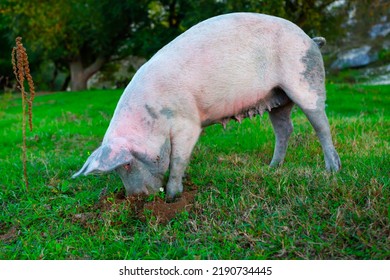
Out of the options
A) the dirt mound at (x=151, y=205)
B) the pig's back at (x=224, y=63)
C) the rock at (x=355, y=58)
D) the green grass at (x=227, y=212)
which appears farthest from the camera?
the rock at (x=355, y=58)

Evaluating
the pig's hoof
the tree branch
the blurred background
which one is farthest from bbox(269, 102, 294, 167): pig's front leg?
the tree branch

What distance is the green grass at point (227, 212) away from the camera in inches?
127

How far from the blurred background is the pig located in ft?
29.8

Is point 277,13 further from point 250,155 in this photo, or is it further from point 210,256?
point 210,256

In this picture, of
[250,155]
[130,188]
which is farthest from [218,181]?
[250,155]

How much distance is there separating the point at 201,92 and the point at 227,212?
3.55 feet

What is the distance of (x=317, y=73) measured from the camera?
14.8ft

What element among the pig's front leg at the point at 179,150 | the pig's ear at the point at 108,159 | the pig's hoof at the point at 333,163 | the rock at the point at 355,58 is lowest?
the rock at the point at 355,58

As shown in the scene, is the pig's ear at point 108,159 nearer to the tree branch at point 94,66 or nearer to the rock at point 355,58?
the tree branch at point 94,66

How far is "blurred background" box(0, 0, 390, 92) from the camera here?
14.8 metres

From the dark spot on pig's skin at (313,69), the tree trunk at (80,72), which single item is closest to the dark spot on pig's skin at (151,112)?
the dark spot on pig's skin at (313,69)

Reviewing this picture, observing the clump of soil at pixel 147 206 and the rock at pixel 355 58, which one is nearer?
the clump of soil at pixel 147 206

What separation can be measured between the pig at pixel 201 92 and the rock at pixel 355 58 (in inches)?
745

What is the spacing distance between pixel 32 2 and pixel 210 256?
53.2 ft
